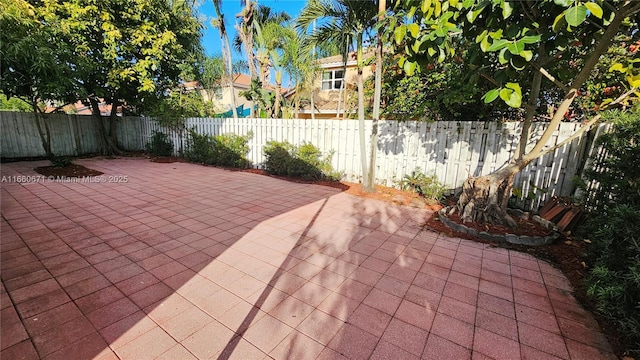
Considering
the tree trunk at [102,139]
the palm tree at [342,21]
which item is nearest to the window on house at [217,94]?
the tree trunk at [102,139]

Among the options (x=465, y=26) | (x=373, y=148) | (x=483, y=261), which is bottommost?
(x=483, y=261)

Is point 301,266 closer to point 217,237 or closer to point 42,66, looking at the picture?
point 217,237

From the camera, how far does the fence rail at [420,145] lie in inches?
175

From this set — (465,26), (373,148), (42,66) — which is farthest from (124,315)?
(42,66)

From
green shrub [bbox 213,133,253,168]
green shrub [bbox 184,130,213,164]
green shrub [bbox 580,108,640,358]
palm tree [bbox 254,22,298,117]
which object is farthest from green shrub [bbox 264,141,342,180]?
green shrub [bbox 580,108,640,358]

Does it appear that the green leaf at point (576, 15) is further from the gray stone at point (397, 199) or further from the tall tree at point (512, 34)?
the gray stone at point (397, 199)

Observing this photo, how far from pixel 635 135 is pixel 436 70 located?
11.5 ft

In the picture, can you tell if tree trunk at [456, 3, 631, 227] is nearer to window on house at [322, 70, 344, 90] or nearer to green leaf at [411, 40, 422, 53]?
green leaf at [411, 40, 422, 53]

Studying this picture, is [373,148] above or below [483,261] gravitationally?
above

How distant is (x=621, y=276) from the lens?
1.95 m

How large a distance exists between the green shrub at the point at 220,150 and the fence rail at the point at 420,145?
0.23 metres

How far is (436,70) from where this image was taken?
5.64 meters

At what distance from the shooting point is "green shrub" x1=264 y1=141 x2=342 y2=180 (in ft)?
22.9

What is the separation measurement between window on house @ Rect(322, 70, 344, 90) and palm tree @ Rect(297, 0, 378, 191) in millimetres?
8945
